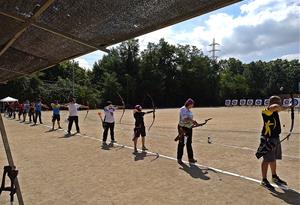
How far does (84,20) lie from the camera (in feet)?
9.97

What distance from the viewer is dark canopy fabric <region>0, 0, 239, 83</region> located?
267 cm

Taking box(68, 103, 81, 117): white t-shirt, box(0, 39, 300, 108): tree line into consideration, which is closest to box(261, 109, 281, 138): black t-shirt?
box(68, 103, 81, 117): white t-shirt

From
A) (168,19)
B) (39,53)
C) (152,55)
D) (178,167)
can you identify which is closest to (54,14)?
(168,19)

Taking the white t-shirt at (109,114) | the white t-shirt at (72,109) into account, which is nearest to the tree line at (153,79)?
the white t-shirt at (72,109)

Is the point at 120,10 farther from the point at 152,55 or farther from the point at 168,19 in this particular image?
the point at 152,55

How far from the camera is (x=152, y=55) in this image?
9056 cm

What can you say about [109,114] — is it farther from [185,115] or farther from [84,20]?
[84,20]

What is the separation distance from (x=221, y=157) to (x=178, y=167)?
1.92m

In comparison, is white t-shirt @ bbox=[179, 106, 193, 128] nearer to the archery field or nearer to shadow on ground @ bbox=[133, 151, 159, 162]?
the archery field

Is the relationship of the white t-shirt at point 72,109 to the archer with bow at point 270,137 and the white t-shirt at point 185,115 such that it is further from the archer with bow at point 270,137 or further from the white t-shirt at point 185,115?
the archer with bow at point 270,137

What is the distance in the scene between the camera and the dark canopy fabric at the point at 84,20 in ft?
8.75

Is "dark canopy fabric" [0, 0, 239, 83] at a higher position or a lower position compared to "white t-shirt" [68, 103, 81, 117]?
higher

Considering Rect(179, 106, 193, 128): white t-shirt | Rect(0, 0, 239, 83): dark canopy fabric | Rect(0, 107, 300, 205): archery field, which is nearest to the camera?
Rect(0, 0, 239, 83): dark canopy fabric

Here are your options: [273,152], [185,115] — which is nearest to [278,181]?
[273,152]
